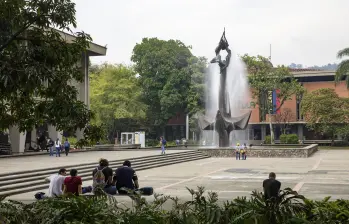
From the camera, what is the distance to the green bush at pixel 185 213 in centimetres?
568

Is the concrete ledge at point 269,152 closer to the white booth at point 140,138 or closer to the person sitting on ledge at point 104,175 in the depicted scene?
the white booth at point 140,138

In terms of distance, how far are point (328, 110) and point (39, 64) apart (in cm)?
5484

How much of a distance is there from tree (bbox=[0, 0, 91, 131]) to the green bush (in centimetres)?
171

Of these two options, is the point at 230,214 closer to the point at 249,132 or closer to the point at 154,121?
the point at 154,121

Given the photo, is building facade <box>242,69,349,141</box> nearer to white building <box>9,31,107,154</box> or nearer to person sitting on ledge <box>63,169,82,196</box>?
white building <box>9,31,107,154</box>

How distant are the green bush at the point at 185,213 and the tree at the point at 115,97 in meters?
52.0

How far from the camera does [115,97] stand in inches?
2303

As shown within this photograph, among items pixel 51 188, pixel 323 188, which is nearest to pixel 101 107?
pixel 323 188

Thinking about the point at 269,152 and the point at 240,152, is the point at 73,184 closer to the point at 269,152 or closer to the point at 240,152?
the point at 240,152

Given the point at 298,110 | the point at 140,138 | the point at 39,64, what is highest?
the point at 298,110

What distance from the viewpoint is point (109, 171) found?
12906mm

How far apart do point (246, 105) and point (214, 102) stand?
14149 mm

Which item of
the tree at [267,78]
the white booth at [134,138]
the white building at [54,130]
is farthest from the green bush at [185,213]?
the tree at [267,78]

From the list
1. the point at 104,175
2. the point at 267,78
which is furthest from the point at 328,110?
the point at 104,175
